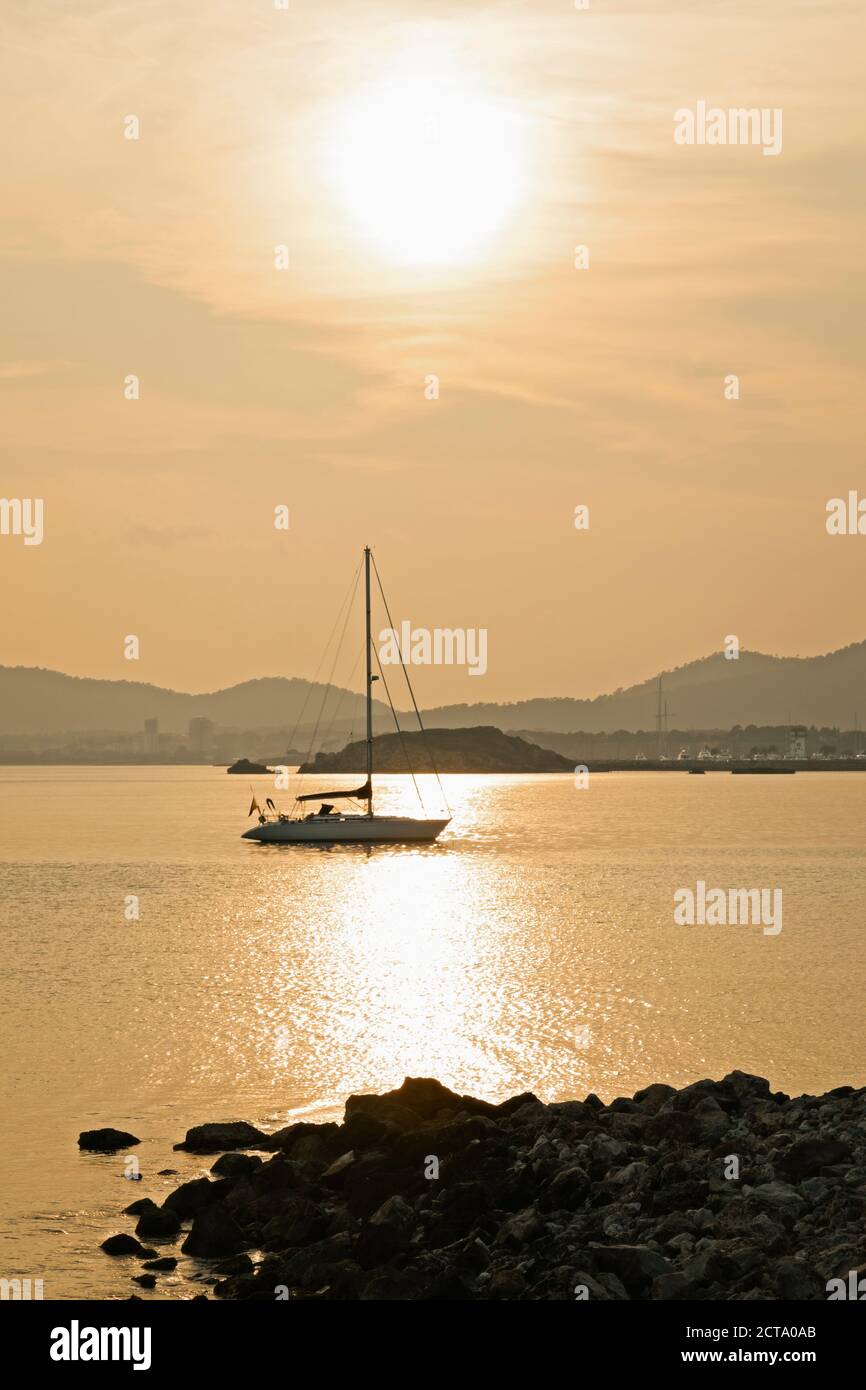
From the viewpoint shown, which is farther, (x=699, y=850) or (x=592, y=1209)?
(x=699, y=850)

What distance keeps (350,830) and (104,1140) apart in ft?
236

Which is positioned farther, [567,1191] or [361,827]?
[361,827]

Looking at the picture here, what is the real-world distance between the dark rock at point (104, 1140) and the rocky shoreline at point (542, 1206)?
6.90 ft

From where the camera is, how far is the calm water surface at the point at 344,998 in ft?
95.1

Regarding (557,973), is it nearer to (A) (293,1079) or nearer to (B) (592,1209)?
(A) (293,1079)

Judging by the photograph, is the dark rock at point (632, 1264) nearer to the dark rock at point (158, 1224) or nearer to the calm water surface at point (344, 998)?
the calm water surface at point (344, 998)

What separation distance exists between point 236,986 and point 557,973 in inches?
405

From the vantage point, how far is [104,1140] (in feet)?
88.2


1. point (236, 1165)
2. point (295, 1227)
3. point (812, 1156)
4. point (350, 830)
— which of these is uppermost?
point (350, 830)

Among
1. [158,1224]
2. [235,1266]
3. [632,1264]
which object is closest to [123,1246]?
[158,1224]

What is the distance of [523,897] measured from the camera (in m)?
79.4

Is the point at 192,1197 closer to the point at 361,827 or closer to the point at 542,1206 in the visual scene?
the point at 542,1206
